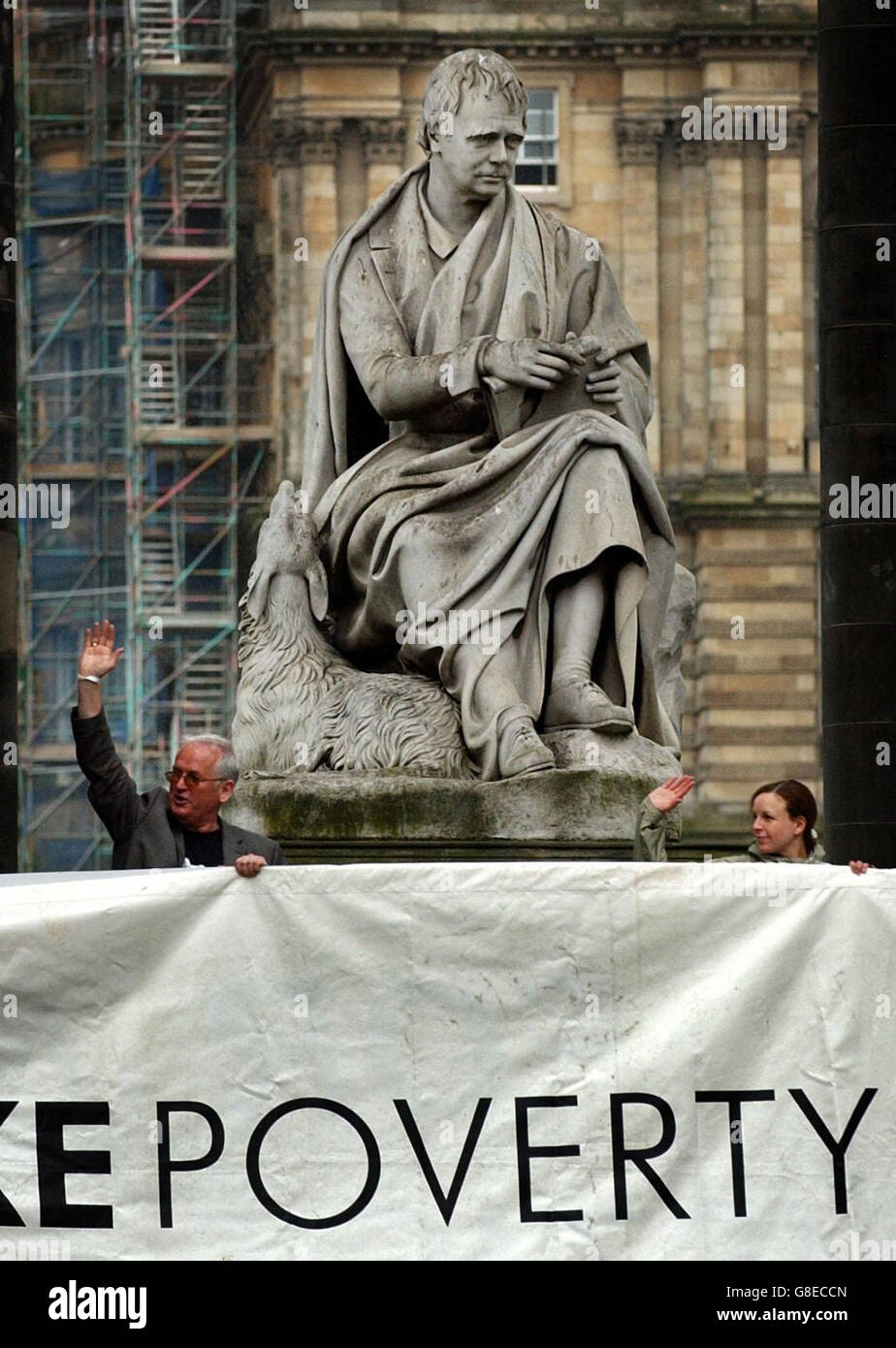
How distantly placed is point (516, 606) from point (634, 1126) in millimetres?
3667

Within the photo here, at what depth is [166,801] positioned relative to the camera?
977 cm

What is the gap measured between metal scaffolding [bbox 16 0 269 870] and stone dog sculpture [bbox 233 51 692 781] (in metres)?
36.9

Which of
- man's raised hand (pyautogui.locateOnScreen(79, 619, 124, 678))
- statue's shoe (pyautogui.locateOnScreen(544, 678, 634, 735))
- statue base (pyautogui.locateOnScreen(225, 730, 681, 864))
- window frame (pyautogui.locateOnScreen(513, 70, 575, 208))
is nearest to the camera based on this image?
man's raised hand (pyautogui.locateOnScreen(79, 619, 124, 678))

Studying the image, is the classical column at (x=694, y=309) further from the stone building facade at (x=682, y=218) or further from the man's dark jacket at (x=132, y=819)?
the man's dark jacket at (x=132, y=819)

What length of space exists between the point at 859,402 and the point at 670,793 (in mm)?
9193

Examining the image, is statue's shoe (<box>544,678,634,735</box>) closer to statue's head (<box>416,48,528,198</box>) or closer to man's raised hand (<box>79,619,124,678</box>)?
statue's head (<box>416,48,528,198</box>)

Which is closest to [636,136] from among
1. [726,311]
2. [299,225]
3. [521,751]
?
[726,311]

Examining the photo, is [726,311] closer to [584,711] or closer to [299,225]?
[299,225]

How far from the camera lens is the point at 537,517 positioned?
11773 millimetres

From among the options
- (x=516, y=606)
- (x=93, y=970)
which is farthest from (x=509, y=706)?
(x=93, y=970)

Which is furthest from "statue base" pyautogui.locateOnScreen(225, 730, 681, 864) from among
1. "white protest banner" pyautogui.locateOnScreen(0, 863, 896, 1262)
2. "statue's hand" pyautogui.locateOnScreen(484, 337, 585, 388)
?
"white protest banner" pyautogui.locateOnScreen(0, 863, 896, 1262)

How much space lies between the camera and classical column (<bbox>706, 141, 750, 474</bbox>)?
175 feet
